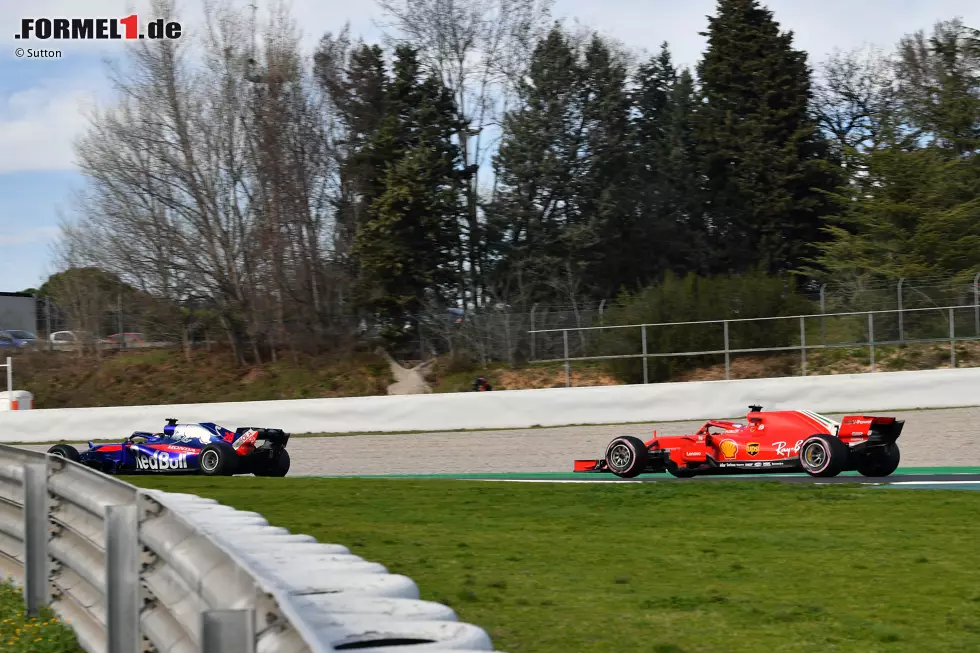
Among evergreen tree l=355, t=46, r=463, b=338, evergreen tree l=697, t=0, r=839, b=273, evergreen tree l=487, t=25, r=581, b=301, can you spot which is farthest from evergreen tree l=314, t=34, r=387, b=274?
evergreen tree l=697, t=0, r=839, b=273

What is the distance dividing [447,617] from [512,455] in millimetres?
15288

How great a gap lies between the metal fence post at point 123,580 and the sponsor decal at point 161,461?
1246 cm

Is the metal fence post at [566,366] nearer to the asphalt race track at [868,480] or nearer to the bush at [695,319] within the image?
the bush at [695,319]

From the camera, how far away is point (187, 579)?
133 inches

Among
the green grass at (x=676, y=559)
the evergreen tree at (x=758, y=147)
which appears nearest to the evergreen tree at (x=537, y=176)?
the evergreen tree at (x=758, y=147)

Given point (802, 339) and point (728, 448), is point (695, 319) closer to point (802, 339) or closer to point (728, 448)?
point (802, 339)

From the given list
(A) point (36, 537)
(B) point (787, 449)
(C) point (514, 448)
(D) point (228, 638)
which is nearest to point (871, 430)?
(B) point (787, 449)

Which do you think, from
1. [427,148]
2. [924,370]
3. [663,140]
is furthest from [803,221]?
Answer: [924,370]

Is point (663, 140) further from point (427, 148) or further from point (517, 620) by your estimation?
point (517, 620)

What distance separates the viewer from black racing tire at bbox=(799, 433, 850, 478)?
13.2 m

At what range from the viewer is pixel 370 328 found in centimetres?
3253

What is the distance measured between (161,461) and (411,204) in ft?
64.1

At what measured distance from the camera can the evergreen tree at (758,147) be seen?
39562 millimetres

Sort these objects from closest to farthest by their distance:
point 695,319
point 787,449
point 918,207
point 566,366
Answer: point 787,449 → point 566,366 → point 695,319 → point 918,207
